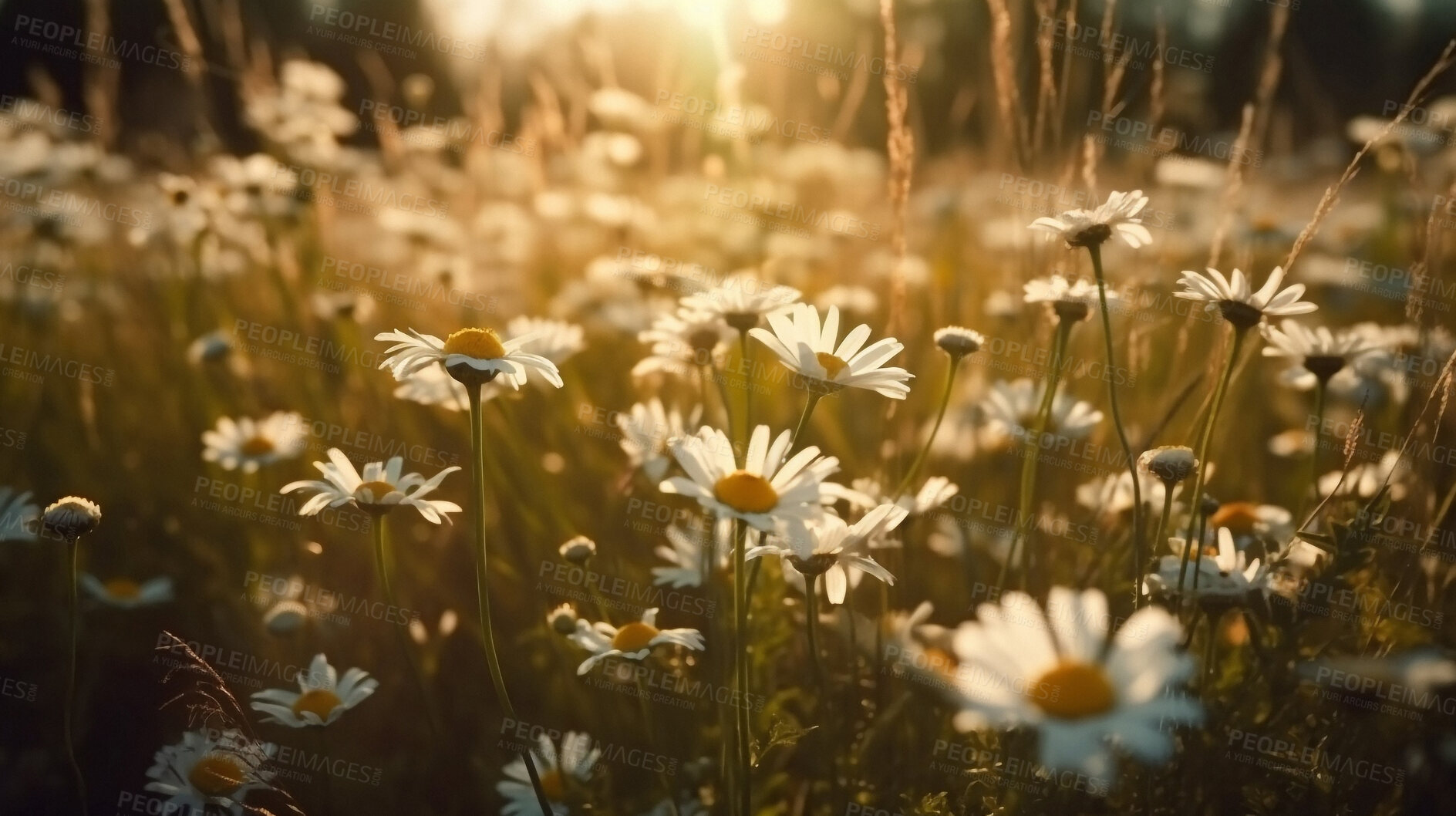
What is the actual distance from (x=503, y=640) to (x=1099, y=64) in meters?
8.70

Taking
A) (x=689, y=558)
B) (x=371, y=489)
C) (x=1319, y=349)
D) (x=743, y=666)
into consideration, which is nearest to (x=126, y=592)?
(x=371, y=489)

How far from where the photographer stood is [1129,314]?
2.68 metres

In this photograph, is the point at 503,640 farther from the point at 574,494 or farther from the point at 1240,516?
the point at 1240,516

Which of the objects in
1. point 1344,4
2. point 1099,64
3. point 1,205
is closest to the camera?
point 1,205

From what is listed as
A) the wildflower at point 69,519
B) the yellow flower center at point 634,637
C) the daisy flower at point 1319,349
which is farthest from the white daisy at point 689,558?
the daisy flower at point 1319,349

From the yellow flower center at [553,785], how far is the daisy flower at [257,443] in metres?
1.40

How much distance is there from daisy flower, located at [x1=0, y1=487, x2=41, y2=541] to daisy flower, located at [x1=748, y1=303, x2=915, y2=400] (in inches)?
60.4

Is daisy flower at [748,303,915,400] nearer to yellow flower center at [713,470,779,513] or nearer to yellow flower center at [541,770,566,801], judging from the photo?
yellow flower center at [713,470,779,513]

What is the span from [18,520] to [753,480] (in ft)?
5.90

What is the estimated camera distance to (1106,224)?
6.51ft

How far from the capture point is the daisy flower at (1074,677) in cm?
109

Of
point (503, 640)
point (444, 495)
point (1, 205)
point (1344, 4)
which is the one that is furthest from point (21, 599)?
point (1344, 4)

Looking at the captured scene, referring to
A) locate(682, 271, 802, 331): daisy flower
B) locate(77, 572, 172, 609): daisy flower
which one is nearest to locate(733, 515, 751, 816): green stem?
locate(682, 271, 802, 331): daisy flower

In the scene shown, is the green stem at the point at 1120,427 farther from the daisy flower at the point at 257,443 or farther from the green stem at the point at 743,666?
the daisy flower at the point at 257,443
